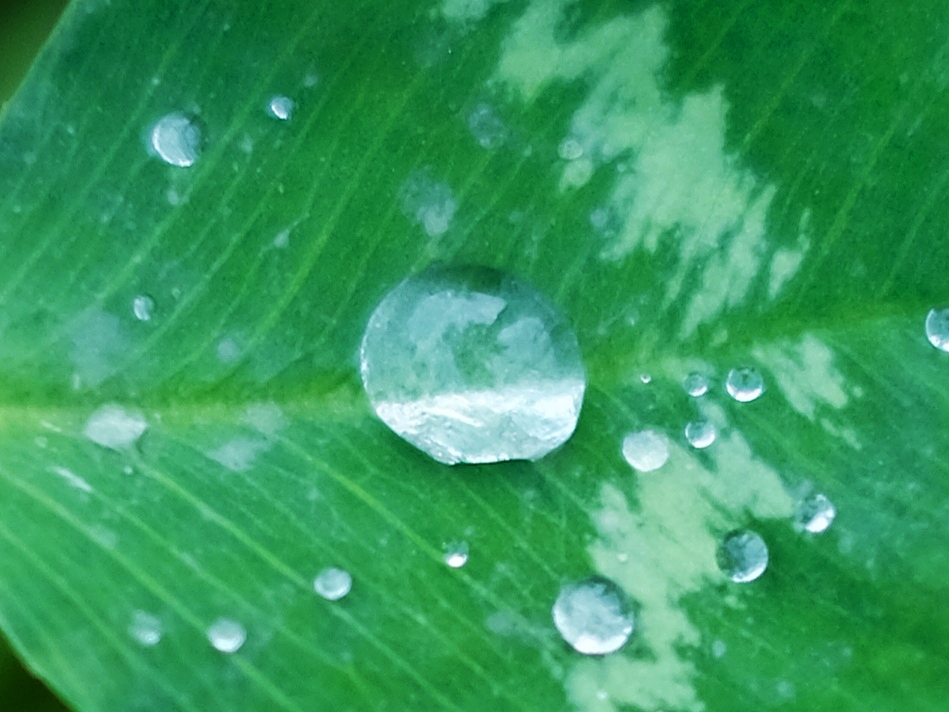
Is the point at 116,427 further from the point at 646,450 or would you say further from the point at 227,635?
the point at 646,450

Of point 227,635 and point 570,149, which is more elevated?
point 570,149

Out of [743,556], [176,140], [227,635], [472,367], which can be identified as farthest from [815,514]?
[176,140]

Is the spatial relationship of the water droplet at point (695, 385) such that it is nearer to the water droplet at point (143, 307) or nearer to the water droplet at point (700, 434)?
the water droplet at point (700, 434)

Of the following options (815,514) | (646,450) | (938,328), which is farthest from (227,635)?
(938,328)

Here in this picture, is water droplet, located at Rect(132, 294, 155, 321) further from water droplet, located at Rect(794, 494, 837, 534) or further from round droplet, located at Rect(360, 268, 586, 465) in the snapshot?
water droplet, located at Rect(794, 494, 837, 534)

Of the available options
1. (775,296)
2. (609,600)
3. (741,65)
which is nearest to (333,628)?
(609,600)


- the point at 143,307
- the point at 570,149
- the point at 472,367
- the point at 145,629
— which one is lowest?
the point at 145,629

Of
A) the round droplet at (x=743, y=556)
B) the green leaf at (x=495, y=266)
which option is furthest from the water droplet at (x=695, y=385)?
the round droplet at (x=743, y=556)

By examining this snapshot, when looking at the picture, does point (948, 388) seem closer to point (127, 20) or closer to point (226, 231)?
point (226, 231)
